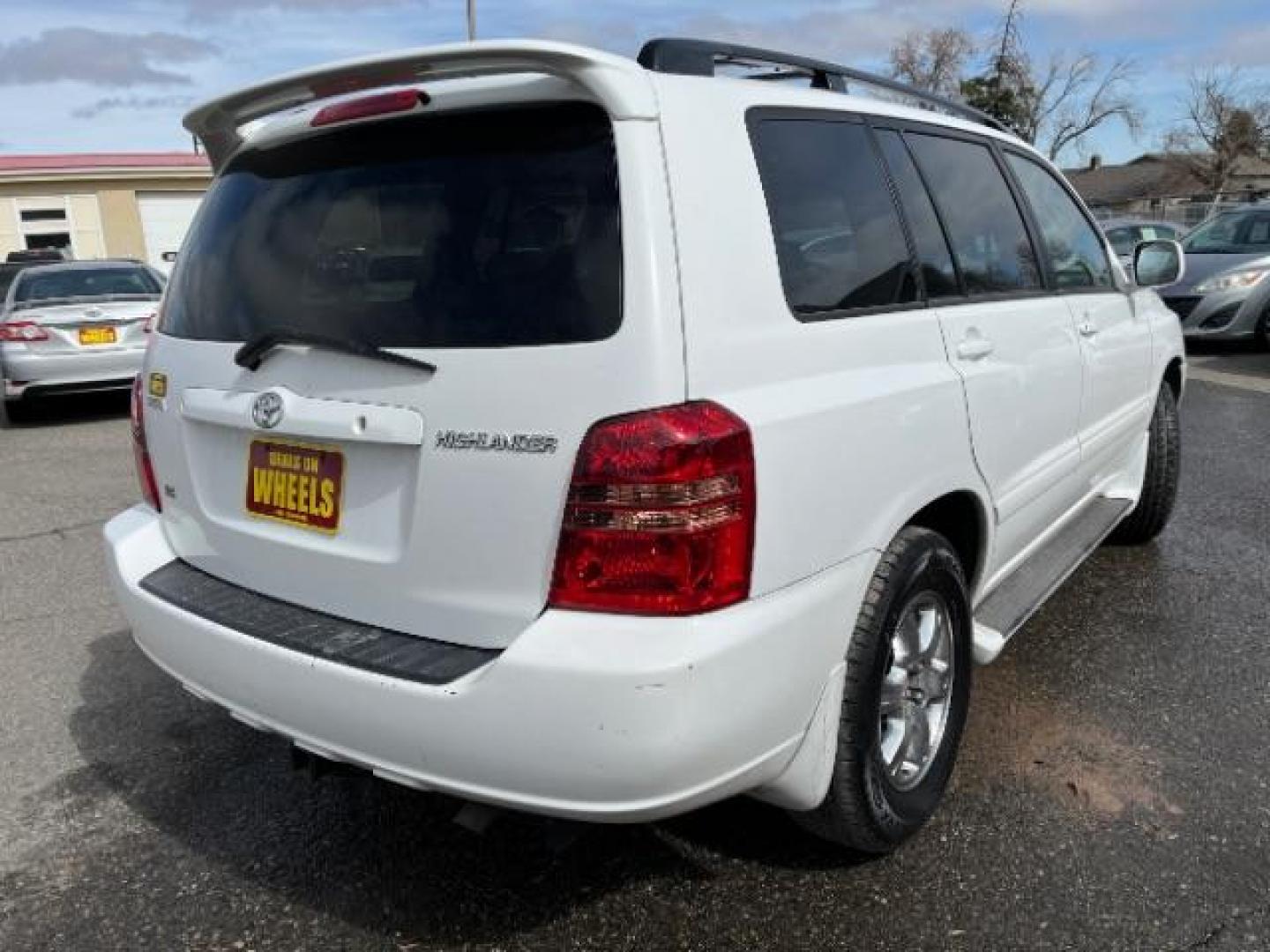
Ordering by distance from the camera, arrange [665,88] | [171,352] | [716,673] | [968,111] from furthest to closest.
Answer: [968,111]
[171,352]
[665,88]
[716,673]

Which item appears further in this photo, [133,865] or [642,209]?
[133,865]

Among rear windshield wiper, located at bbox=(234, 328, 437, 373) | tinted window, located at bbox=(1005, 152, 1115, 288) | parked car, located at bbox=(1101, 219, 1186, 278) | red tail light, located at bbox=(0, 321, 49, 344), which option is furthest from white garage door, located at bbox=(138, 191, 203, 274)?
rear windshield wiper, located at bbox=(234, 328, 437, 373)

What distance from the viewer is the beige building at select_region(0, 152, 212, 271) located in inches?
1161

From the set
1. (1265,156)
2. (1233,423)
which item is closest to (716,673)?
(1233,423)

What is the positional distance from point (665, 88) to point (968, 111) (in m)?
1.92

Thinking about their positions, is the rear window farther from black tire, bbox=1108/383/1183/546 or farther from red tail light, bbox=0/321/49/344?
red tail light, bbox=0/321/49/344

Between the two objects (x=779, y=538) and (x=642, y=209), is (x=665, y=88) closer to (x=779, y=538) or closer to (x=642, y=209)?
(x=642, y=209)

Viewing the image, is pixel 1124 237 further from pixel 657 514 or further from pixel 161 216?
pixel 161 216

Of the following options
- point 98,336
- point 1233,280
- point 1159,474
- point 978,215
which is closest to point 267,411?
point 978,215

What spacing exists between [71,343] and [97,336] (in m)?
0.22

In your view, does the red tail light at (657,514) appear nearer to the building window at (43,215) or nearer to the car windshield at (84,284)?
the car windshield at (84,284)

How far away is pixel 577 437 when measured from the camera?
1.92 meters

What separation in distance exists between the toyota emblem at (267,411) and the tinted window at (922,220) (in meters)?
1.60

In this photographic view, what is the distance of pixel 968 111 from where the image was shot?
142 inches
